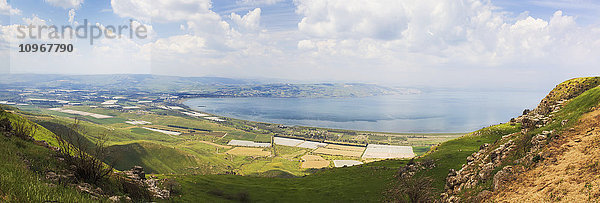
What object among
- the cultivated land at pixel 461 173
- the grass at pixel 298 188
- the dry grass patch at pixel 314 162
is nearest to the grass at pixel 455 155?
the cultivated land at pixel 461 173

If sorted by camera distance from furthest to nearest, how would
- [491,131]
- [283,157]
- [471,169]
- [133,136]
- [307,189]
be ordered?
[133,136] → [283,157] → [491,131] → [307,189] → [471,169]

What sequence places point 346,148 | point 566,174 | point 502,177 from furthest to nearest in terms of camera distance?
point 346,148, point 502,177, point 566,174

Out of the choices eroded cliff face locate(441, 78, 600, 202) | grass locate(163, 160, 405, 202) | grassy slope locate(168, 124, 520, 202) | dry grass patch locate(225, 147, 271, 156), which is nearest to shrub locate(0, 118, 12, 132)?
grassy slope locate(168, 124, 520, 202)

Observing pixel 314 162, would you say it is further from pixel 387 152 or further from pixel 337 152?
pixel 387 152

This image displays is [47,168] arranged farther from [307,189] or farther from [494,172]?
[307,189]

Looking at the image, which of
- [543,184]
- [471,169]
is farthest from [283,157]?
[543,184]

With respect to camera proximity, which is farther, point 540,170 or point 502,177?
point 502,177

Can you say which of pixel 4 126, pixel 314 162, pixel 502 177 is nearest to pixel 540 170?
pixel 502 177
